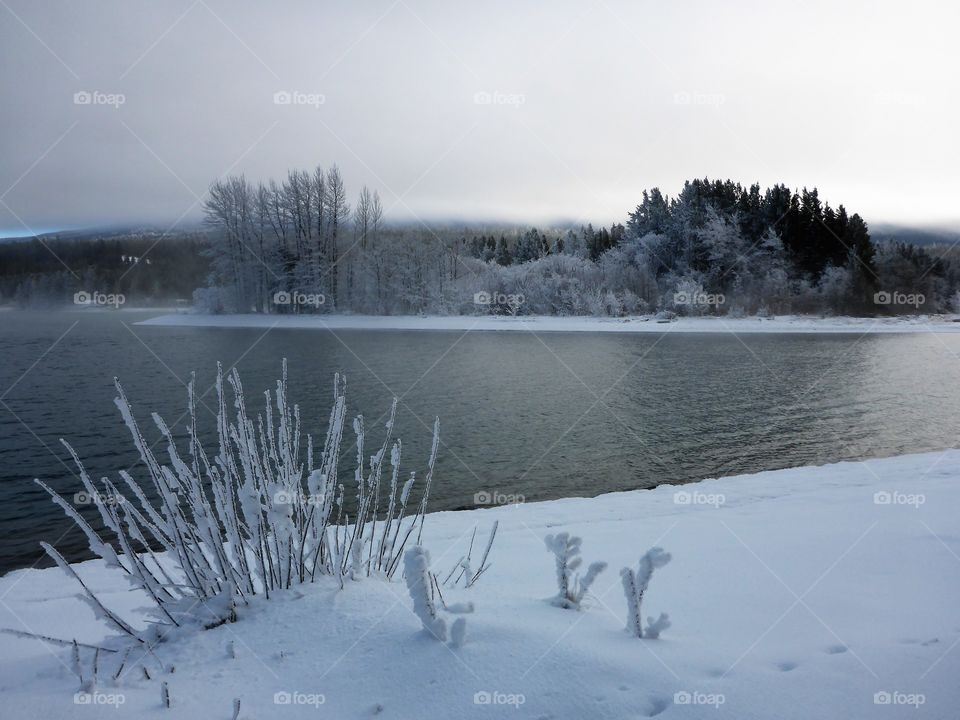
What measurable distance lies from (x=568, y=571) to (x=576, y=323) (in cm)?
4351

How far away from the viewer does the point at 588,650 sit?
260 cm

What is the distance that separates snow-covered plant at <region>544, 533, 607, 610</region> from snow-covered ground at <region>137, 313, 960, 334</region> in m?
39.9

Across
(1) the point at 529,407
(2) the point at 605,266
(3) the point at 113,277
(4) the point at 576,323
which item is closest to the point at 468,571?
(1) the point at 529,407

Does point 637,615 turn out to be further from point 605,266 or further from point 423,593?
point 605,266

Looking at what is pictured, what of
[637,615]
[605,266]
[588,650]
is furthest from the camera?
[605,266]

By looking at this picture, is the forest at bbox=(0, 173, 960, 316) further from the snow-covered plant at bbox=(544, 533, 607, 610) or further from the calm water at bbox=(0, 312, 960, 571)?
the snow-covered plant at bbox=(544, 533, 607, 610)

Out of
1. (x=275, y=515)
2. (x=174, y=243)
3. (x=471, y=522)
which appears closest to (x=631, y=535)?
(x=471, y=522)

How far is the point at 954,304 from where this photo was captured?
56469mm

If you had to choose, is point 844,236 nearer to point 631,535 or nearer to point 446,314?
point 446,314

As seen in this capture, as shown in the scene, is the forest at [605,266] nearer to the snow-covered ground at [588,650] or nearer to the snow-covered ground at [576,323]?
the snow-covered ground at [576,323]

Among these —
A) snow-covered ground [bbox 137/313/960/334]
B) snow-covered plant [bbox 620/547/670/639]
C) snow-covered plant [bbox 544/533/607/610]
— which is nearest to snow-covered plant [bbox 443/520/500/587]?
snow-covered plant [bbox 544/533/607/610]

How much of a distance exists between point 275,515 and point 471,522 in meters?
4.52

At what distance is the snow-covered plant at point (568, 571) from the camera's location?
3.34m

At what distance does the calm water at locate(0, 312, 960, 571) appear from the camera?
33.2 ft
